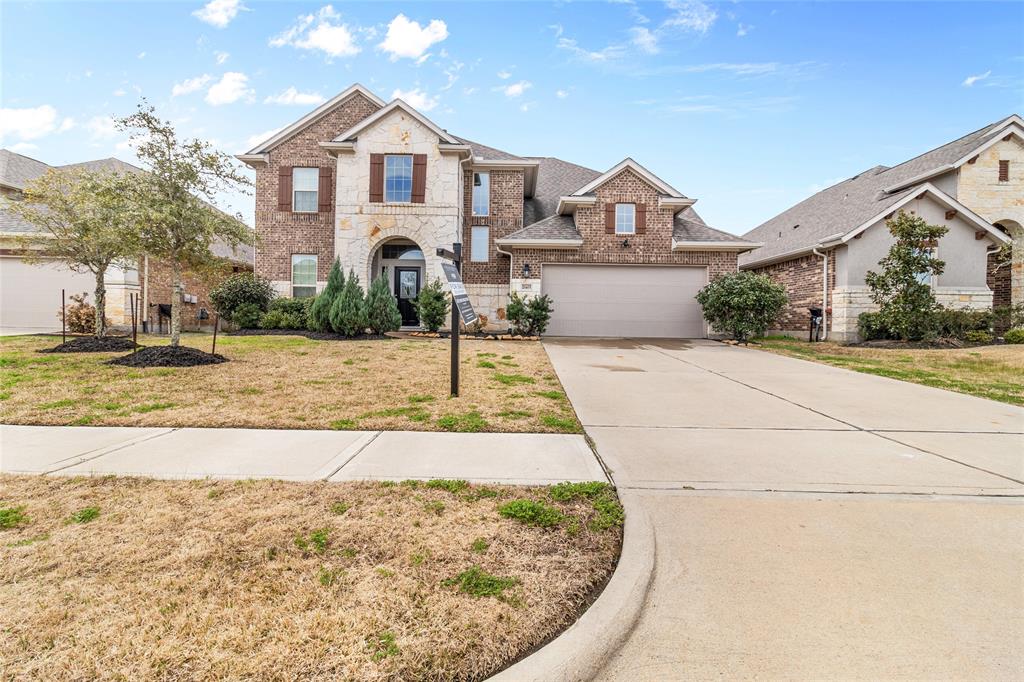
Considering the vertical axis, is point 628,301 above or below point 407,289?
below

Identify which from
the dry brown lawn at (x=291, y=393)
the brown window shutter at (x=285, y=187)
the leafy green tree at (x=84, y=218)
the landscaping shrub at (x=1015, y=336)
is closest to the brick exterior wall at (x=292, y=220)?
the brown window shutter at (x=285, y=187)

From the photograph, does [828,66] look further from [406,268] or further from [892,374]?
[406,268]

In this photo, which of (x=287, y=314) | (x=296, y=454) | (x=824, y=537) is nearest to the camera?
(x=824, y=537)

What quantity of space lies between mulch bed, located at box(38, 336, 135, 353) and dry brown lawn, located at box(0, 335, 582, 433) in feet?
1.31

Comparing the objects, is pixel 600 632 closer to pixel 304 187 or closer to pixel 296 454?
pixel 296 454

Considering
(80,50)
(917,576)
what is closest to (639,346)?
(917,576)

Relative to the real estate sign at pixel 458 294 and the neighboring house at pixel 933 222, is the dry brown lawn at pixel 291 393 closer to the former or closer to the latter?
the real estate sign at pixel 458 294

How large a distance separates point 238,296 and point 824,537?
710 inches

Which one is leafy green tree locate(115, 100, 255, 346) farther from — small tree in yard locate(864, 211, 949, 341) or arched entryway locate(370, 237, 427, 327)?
small tree in yard locate(864, 211, 949, 341)

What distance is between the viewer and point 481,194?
18.8m

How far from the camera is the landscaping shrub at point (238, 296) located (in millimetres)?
16312

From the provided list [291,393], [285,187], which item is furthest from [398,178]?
[291,393]

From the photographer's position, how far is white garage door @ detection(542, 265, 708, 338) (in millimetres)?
17422

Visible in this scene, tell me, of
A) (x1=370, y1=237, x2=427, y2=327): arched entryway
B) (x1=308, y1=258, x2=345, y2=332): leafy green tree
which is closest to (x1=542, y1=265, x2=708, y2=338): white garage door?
(x1=370, y1=237, x2=427, y2=327): arched entryway
